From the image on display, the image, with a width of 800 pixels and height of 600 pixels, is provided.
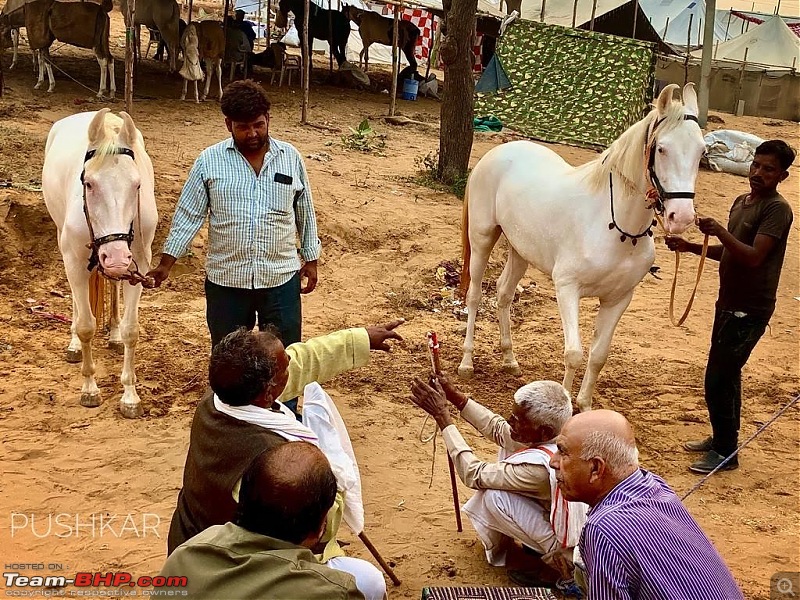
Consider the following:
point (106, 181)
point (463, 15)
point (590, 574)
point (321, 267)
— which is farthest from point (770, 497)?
point (463, 15)

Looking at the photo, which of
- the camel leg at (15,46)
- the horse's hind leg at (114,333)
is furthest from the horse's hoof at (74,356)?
the camel leg at (15,46)

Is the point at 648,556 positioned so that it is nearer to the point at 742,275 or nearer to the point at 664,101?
the point at 742,275

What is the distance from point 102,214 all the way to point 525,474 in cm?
281

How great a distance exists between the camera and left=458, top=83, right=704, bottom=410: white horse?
468 cm

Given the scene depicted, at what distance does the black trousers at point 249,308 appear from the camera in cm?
420

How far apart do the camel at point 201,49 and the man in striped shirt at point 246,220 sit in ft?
35.9

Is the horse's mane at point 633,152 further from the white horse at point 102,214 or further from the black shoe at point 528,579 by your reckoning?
the white horse at point 102,214

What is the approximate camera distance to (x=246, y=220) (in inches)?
160

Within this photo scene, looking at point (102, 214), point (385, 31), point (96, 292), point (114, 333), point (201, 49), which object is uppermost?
point (385, 31)

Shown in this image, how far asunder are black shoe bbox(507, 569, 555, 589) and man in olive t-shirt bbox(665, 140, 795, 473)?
1680 mm

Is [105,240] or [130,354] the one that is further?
[130,354]

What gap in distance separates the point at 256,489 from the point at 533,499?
1761mm

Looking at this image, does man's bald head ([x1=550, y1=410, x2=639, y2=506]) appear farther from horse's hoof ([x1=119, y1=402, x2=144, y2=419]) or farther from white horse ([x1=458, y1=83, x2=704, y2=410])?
horse's hoof ([x1=119, y1=402, x2=144, y2=419])

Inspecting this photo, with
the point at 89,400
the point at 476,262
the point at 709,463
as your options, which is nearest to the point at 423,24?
the point at 476,262
